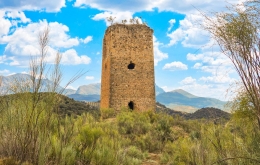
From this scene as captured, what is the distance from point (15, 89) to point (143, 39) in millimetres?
10542

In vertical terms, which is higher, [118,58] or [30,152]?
[118,58]

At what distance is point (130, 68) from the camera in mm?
14188

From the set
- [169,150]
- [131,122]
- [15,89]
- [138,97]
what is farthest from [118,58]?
[15,89]

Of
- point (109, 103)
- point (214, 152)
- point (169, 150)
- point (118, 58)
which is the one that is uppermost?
point (118, 58)

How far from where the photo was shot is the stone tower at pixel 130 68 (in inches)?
528

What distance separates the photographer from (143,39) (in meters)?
14.1

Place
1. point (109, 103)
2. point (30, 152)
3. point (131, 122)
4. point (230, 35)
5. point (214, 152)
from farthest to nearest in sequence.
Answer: point (109, 103) < point (131, 122) < point (214, 152) < point (230, 35) < point (30, 152)

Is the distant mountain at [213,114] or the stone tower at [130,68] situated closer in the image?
the distant mountain at [213,114]

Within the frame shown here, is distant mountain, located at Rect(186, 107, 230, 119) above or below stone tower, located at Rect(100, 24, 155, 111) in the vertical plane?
below

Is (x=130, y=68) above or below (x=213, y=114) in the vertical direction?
above

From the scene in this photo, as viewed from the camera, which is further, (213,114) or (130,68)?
(130,68)

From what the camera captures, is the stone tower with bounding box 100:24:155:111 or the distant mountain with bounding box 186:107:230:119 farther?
the stone tower with bounding box 100:24:155:111

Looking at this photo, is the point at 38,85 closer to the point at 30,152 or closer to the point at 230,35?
the point at 30,152

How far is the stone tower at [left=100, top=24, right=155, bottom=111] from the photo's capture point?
13.4 metres
